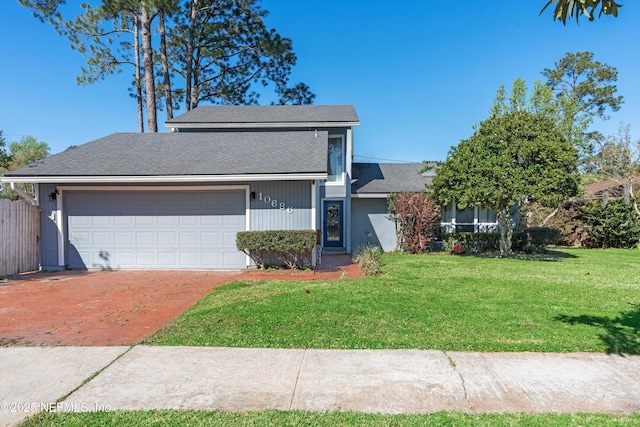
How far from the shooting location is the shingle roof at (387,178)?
603 inches

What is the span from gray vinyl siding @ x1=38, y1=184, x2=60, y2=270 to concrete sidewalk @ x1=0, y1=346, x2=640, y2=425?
7.06 m

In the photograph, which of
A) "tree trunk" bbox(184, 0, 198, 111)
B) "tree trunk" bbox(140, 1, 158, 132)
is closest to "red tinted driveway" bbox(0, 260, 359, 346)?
"tree trunk" bbox(140, 1, 158, 132)

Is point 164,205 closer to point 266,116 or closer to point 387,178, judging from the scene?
point 266,116

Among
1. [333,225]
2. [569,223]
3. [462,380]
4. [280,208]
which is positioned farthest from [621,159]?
[462,380]

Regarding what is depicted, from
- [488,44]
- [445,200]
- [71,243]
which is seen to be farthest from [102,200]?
[488,44]

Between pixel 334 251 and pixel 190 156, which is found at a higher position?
pixel 190 156

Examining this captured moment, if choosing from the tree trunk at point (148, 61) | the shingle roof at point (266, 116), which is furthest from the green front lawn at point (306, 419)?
the tree trunk at point (148, 61)

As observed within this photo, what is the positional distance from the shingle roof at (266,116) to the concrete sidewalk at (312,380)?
11761 mm

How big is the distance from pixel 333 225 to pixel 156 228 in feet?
23.5

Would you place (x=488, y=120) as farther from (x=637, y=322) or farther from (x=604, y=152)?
(x=604, y=152)

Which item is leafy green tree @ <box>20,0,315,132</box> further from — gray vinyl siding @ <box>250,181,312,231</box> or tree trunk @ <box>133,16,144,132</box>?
gray vinyl siding @ <box>250,181,312,231</box>

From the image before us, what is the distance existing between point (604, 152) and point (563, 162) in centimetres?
1524

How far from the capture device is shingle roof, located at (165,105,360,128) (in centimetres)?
1482

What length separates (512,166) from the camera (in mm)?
11727
